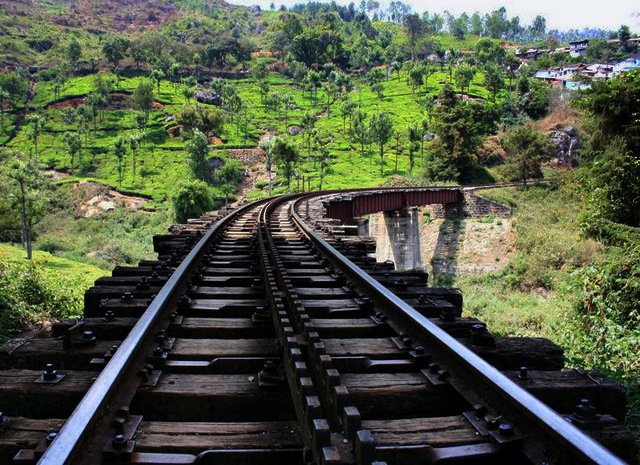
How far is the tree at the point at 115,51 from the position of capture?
114 meters

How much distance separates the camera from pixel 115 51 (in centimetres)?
11431

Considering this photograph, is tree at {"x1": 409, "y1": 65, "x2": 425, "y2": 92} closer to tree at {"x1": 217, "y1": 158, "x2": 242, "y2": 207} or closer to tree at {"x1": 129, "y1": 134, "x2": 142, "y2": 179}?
tree at {"x1": 217, "y1": 158, "x2": 242, "y2": 207}

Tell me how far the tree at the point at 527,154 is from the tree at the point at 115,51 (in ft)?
311

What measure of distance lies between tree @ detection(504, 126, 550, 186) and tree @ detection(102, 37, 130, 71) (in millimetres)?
94743

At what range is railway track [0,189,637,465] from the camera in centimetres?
208

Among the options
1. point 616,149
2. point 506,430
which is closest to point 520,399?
point 506,430

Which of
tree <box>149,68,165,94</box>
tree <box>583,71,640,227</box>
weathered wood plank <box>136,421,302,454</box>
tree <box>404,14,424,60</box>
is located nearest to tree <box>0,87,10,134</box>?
tree <box>149,68,165,94</box>

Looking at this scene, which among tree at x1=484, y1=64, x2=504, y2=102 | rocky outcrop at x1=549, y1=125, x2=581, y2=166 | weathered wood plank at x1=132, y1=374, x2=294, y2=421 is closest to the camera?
weathered wood plank at x1=132, y1=374, x2=294, y2=421

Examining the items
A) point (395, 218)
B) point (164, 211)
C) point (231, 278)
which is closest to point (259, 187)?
point (164, 211)

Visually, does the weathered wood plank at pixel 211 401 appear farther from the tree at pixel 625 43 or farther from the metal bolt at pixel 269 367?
the tree at pixel 625 43

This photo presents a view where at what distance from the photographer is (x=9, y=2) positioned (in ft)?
537

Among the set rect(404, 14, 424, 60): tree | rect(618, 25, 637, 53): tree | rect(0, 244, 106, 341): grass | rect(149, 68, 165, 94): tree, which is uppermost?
rect(404, 14, 424, 60): tree

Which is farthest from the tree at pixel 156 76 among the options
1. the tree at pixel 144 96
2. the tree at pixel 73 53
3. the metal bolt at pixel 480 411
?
the metal bolt at pixel 480 411

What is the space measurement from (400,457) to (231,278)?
144 inches
